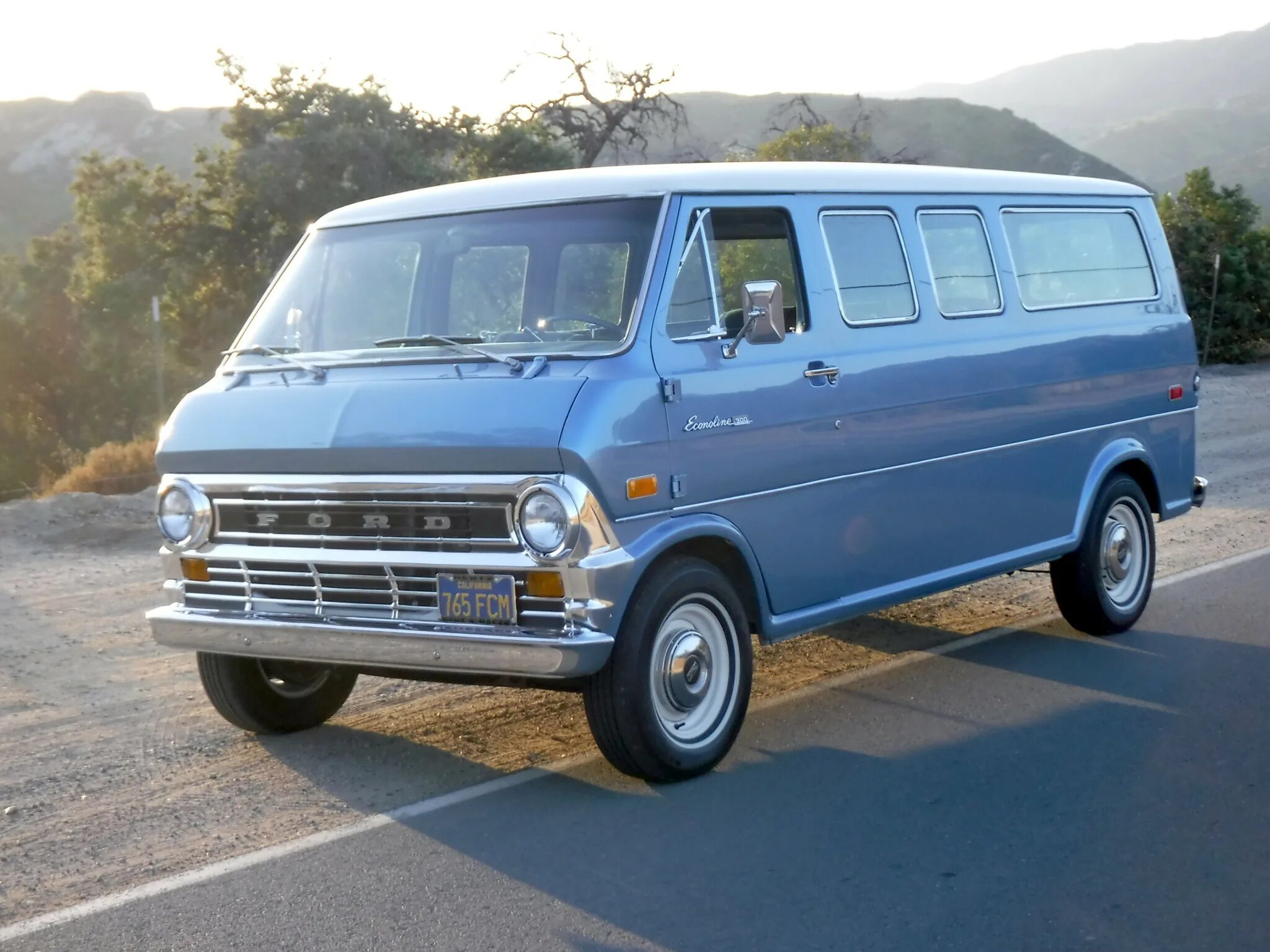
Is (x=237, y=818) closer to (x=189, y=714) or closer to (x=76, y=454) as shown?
(x=189, y=714)

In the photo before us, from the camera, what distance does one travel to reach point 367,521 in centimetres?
531

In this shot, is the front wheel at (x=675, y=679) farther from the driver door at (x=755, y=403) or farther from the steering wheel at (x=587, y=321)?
the steering wheel at (x=587, y=321)

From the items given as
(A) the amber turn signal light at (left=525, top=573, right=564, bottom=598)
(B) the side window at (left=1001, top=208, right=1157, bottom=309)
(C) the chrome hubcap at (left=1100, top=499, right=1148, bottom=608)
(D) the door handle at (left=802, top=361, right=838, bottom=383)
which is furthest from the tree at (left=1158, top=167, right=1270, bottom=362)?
(A) the amber turn signal light at (left=525, top=573, right=564, bottom=598)

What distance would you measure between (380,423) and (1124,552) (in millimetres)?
4551

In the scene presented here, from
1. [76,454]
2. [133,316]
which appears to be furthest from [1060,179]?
[76,454]

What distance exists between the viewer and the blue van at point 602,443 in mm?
5086

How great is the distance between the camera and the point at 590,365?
17.1 feet

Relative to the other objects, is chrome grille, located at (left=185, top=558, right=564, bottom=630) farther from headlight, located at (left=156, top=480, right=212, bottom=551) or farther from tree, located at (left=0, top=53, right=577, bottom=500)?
tree, located at (left=0, top=53, right=577, bottom=500)

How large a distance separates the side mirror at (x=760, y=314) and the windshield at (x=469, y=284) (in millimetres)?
415

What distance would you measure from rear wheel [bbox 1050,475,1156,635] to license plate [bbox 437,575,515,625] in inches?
148

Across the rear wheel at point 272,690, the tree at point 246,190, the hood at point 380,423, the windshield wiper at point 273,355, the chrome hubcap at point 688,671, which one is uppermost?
the tree at point 246,190

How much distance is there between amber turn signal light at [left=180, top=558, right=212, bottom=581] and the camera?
5.68 meters

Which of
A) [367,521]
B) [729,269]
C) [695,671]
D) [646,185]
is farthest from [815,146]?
[367,521]

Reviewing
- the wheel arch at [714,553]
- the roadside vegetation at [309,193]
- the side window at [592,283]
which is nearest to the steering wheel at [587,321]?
the side window at [592,283]
